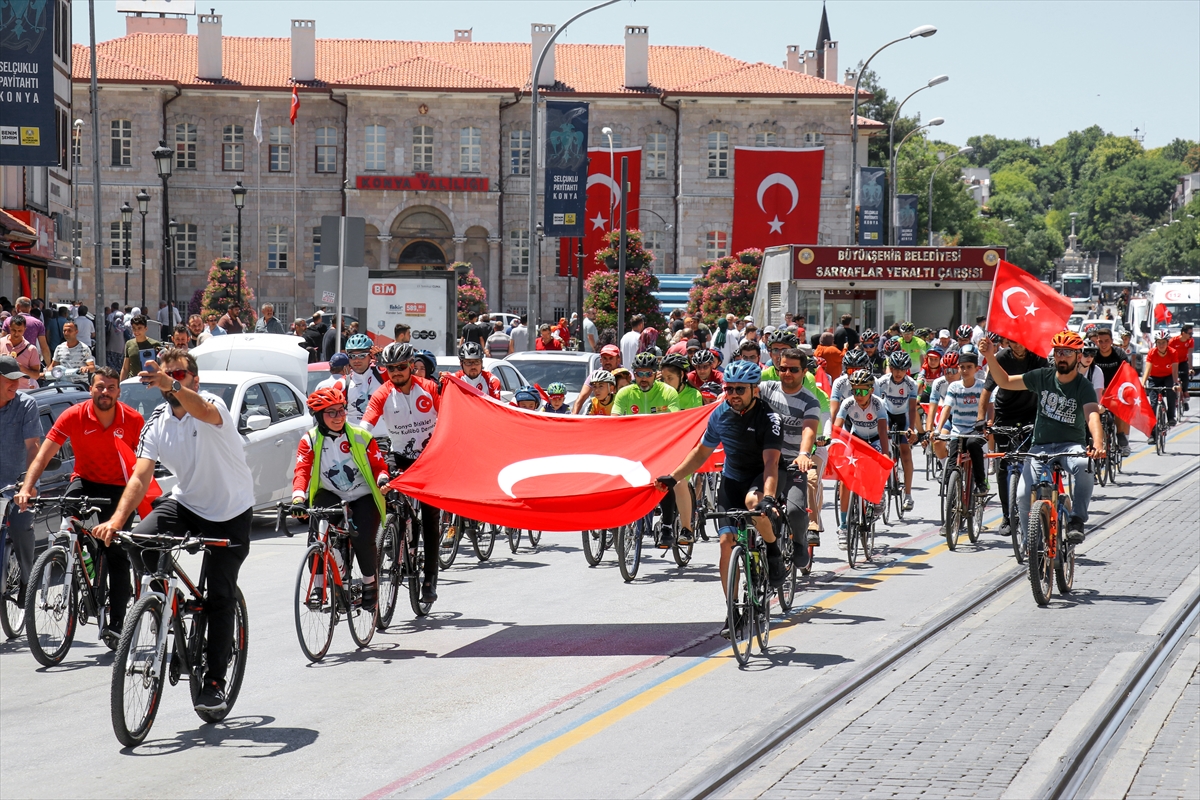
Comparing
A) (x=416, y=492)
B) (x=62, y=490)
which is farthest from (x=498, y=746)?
(x=62, y=490)

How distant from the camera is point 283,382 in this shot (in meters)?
16.1

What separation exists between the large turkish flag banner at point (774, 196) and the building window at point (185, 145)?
29.1 m

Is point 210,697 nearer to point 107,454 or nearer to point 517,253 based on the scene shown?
point 107,454

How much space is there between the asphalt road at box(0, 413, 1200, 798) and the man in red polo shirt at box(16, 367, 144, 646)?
0.43 meters

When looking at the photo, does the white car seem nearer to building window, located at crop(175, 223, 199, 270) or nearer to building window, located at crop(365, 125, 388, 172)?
building window, located at crop(365, 125, 388, 172)

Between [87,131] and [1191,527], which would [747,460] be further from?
[87,131]

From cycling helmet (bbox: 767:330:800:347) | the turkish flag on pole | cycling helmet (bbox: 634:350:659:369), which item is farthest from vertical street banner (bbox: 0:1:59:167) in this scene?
the turkish flag on pole

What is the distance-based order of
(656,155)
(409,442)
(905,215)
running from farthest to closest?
1. (656,155)
2. (905,215)
3. (409,442)

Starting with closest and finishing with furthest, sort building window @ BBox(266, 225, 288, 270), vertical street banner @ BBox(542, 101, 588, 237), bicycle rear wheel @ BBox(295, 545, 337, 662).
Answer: bicycle rear wheel @ BBox(295, 545, 337, 662)
vertical street banner @ BBox(542, 101, 588, 237)
building window @ BBox(266, 225, 288, 270)

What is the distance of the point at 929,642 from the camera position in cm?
972

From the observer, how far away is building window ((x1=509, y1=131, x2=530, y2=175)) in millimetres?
73375

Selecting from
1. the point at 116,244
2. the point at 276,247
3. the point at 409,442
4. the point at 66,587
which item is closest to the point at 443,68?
the point at 276,247

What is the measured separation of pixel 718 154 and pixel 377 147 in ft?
53.4

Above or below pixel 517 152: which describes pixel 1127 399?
below
